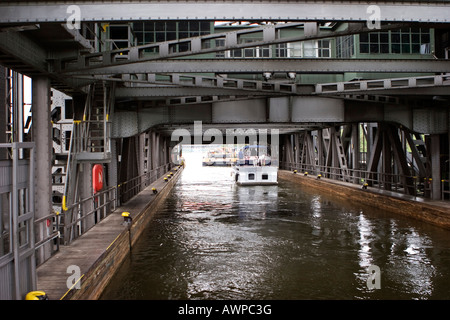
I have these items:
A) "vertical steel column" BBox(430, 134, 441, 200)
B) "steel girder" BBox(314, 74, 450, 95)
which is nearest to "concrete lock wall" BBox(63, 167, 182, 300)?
"steel girder" BBox(314, 74, 450, 95)

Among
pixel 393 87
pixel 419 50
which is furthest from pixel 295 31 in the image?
pixel 393 87

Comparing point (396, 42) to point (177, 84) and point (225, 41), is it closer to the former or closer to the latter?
point (177, 84)

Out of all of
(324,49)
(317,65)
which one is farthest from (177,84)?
(324,49)

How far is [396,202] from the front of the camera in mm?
19500

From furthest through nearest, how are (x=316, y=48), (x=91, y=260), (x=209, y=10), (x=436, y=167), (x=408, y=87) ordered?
(x=316, y=48)
(x=436, y=167)
(x=408, y=87)
(x=91, y=260)
(x=209, y=10)

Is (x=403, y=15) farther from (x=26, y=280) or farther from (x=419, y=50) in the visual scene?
(x=419, y=50)

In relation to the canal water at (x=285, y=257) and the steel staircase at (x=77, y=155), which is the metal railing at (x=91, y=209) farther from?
the canal water at (x=285, y=257)

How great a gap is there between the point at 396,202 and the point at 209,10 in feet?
47.7

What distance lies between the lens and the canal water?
9.52 metres

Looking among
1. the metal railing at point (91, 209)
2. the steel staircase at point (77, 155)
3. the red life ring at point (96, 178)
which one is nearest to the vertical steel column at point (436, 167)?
the metal railing at point (91, 209)

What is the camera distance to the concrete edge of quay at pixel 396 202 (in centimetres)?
1614

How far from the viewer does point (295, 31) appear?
86.2 ft

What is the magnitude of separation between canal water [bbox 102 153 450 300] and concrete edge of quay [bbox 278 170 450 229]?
0.40 m
